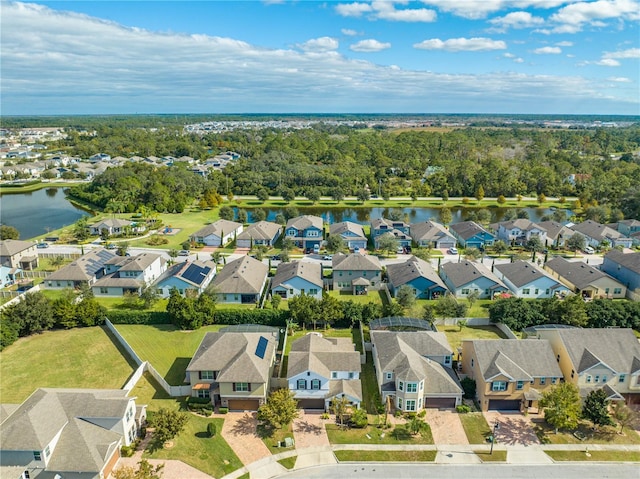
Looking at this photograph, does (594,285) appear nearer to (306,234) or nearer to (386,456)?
(386,456)

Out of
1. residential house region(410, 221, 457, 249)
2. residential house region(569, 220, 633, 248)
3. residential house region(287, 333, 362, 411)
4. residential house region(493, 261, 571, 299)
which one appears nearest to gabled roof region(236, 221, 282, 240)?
residential house region(410, 221, 457, 249)

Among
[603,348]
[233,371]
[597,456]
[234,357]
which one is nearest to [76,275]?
[234,357]

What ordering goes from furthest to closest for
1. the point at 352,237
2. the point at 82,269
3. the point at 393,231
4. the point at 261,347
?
the point at 393,231
the point at 352,237
the point at 82,269
the point at 261,347

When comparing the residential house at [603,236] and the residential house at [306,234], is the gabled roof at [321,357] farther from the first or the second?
the residential house at [603,236]

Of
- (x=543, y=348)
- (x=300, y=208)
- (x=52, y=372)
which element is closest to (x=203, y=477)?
(x=52, y=372)

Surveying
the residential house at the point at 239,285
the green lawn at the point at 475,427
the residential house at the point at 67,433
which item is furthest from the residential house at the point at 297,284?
the residential house at the point at 67,433

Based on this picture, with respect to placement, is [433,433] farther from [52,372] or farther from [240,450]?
[52,372]
